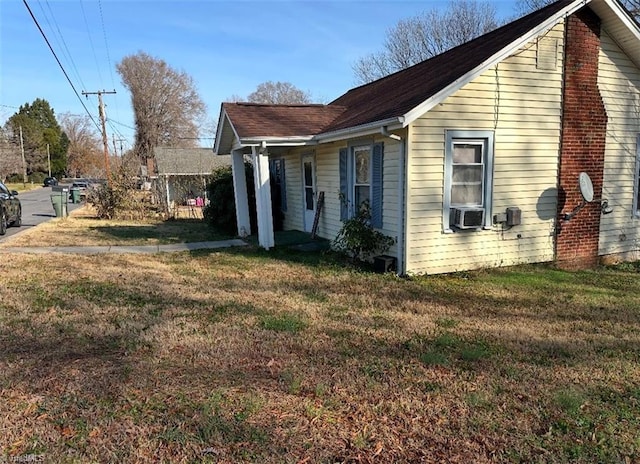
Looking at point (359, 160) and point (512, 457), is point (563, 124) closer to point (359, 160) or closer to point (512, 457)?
point (359, 160)

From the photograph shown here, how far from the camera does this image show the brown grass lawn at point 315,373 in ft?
9.46

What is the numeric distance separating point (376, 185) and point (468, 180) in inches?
62.7

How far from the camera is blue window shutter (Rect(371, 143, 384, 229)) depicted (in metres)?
8.22

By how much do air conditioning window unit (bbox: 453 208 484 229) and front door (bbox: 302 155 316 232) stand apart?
4.23 m

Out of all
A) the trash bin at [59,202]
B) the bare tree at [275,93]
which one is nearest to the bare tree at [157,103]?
the bare tree at [275,93]

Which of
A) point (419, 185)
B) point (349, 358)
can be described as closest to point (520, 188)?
point (419, 185)

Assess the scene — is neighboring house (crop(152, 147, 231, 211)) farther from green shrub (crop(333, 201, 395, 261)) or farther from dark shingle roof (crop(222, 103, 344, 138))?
green shrub (crop(333, 201, 395, 261))

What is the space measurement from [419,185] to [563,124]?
10.6 ft

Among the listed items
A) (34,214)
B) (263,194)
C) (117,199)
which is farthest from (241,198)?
(34,214)

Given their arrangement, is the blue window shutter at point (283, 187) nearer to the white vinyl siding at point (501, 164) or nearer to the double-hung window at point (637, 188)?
the white vinyl siding at point (501, 164)

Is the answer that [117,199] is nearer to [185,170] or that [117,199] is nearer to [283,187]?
[283,187]

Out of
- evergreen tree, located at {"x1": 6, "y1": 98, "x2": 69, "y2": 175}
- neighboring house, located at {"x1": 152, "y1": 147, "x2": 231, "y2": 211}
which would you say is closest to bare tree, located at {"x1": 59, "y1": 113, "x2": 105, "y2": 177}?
evergreen tree, located at {"x1": 6, "y1": 98, "x2": 69, "y2": 175}

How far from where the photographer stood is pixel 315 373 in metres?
3.87

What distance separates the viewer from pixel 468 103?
25.1 feet
